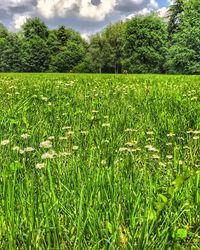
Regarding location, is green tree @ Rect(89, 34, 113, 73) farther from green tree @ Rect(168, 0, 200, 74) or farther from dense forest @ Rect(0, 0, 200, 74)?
green tree @ Rect(168, 0, 200, 74)

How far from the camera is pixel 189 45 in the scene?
199 feet

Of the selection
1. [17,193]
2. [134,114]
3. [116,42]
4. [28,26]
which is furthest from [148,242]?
[28,26]

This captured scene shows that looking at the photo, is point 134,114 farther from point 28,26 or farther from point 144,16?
point 28,26

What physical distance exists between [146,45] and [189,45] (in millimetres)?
22691

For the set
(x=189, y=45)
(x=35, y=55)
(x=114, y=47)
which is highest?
(x=114, y=47)

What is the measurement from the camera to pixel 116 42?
97.9m

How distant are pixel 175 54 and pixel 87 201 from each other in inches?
2500

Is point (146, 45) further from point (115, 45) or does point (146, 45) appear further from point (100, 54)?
point (100, 54)

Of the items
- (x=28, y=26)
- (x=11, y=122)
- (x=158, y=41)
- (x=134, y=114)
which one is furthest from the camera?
(x=28, y=26)

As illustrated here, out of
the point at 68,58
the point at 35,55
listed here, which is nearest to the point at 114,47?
the point at 68,58

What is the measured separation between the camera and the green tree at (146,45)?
81000 mm

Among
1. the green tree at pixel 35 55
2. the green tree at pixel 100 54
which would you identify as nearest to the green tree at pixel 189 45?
the green tree at pixel 100 54

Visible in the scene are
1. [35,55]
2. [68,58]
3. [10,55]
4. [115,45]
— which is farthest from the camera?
[115,45]

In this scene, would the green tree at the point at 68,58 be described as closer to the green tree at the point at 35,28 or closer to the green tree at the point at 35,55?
the green tree at the point at 35,55
